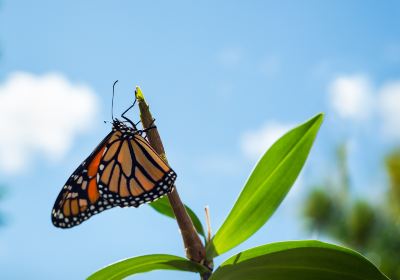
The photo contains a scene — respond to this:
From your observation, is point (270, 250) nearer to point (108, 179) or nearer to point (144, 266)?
point (144, 266)

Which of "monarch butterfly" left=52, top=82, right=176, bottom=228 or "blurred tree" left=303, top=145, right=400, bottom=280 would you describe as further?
"blurred tree" left=303, top=145, right=400, bottom=280

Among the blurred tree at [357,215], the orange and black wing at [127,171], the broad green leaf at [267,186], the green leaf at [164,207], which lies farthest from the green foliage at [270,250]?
the blurred tree at [357,215]

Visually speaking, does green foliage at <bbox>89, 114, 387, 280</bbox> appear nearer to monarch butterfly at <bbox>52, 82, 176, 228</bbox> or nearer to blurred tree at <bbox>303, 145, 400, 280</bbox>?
monarch butterfly at <bbox>52, 82, 176, 228</bbox>

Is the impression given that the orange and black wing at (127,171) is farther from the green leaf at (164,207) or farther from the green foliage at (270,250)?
the green foliage at (270,250)

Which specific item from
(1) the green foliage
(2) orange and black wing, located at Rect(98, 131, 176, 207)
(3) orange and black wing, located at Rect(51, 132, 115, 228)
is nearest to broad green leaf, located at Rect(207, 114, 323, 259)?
(1) the green foliage

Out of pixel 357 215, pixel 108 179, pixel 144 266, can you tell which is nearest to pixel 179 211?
pixel 144 266

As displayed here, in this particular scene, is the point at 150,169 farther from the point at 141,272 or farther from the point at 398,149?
the point at 398,149
